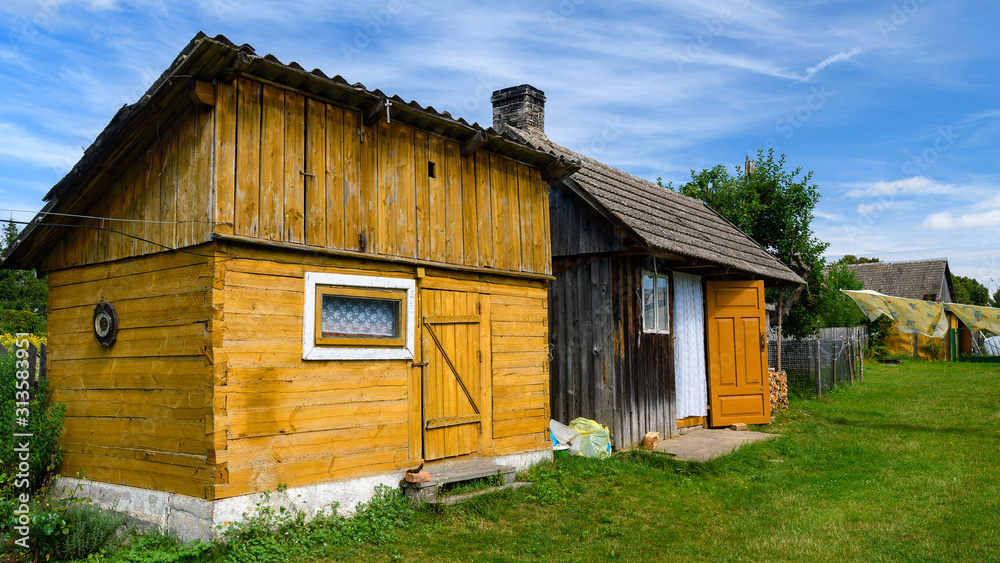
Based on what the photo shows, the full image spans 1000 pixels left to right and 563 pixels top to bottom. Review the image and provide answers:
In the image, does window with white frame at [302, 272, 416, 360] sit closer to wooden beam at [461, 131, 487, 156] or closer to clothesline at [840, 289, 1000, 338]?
wooden beam at [461, 131, 487, 156]

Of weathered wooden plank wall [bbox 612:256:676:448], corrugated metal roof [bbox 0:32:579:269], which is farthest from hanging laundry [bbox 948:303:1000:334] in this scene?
corrugated metal roof [bbox 0:32:579:269]

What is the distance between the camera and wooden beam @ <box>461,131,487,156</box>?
26.4 ft

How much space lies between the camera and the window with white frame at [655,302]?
1136 cm

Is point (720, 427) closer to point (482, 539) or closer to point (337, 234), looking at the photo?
point (482, 539)

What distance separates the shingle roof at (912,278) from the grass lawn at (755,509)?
28943mm

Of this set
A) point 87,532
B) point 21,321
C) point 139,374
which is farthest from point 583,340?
point 21,321

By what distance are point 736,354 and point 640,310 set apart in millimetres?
3017

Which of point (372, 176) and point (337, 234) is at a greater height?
point (372, 176)

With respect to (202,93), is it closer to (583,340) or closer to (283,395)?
(283,395)

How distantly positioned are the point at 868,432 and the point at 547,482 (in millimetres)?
7118

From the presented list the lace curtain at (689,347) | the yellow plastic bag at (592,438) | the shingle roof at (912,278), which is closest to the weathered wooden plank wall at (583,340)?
the yellow plastic bag at (592,438)

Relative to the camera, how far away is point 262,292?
6.20 metres

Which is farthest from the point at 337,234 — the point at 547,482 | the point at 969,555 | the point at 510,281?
the point at 969,555

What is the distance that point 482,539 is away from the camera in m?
6.34
